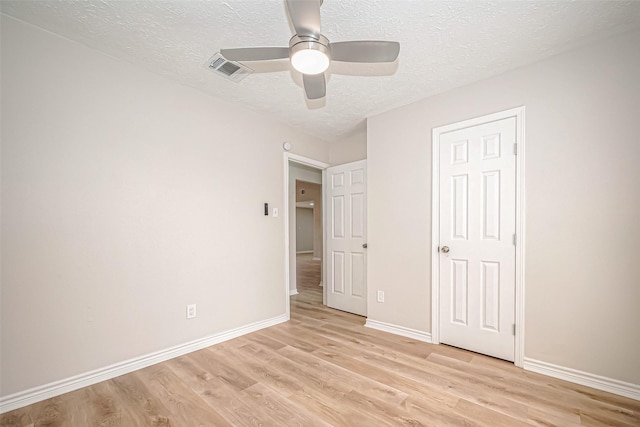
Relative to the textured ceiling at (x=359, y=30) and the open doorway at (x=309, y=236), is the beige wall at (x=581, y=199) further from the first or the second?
the open doorway at (x=309, y=236)

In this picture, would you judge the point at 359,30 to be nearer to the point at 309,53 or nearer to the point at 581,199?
the point at 309,53

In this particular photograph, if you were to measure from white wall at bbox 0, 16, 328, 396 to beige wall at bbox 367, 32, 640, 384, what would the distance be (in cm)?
260

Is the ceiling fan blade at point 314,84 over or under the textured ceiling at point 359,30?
under

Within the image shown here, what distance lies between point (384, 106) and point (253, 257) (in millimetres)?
2281

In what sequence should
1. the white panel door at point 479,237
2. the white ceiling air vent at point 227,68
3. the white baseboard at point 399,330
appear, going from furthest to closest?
the white baseboard at point 399,330, the white panel door at point 479,237, the white ceiling air vent at point 227,68

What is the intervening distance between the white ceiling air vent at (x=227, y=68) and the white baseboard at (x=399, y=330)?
116 inches

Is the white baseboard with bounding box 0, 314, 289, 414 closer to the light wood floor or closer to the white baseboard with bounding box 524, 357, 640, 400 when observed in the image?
the light wood floor

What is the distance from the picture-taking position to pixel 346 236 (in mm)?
3924

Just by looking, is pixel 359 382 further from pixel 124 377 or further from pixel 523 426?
pixel 124 377

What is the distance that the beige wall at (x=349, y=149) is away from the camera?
3963 millimetres

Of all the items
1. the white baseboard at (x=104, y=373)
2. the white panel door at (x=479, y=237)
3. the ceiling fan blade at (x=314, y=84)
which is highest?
the ceiling fan blade at (x=314, y=84)

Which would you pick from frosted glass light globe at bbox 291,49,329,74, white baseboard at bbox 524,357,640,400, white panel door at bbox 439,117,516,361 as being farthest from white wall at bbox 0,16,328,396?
white baseboard at bbox 524,357,640,400

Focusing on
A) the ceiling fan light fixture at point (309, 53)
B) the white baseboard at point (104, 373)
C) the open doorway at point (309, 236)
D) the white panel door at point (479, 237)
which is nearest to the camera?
the ceiling fan light fixture at point (309, 53)

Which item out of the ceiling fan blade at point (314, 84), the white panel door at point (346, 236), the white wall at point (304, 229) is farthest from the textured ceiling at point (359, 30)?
the white wall at point (304, 229)
